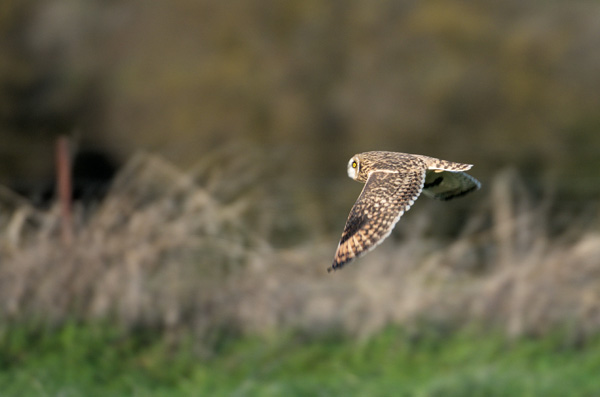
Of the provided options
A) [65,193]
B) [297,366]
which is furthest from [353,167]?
[65,193]

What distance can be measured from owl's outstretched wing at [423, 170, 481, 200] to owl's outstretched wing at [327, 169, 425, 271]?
0.73ft

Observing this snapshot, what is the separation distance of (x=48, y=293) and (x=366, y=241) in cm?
370

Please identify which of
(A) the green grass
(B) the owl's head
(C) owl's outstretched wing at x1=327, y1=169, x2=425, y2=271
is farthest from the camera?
(A) the green grass

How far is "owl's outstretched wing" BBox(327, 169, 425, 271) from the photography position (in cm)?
183

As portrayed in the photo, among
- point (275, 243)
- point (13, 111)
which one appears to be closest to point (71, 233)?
point (275, 243)

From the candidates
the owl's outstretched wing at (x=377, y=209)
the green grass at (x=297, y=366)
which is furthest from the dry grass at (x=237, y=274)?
the owl's outstretched wing at (x=377, y=209)

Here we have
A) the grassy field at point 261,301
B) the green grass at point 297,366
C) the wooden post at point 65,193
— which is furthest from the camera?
the wooden post at point 65,193

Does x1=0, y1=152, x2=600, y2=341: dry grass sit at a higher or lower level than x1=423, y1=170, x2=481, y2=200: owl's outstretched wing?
higher

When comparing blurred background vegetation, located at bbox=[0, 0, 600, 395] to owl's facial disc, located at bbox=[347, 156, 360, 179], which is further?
blurred background vegetation, located at bbox=[0, 0, 600, 395]

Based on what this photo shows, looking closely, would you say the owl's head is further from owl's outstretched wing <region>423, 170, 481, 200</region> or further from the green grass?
the green grass

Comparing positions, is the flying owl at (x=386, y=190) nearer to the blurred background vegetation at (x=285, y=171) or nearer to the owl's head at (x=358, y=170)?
the owl's head at (x=358, y=170)

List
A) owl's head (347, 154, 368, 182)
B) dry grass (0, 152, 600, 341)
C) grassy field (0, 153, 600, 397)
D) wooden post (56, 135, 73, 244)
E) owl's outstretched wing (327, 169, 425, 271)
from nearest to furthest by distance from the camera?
1. owl's outstretched wing (327, 169, 425, 271)
2. owl's head (347, 154, 368, 182)
3. grassy field (0, 153, 600, 397)
4. dry grass (0, 152, 600, 341)
5. wooden post (56, 135, 73, 244)

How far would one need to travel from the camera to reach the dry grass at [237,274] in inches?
205

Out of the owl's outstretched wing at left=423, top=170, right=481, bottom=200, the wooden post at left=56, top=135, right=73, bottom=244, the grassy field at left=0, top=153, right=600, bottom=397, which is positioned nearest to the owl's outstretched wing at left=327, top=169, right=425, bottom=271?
the owl's outstretched wing at left=423, top=170, right=481, bottom=200
